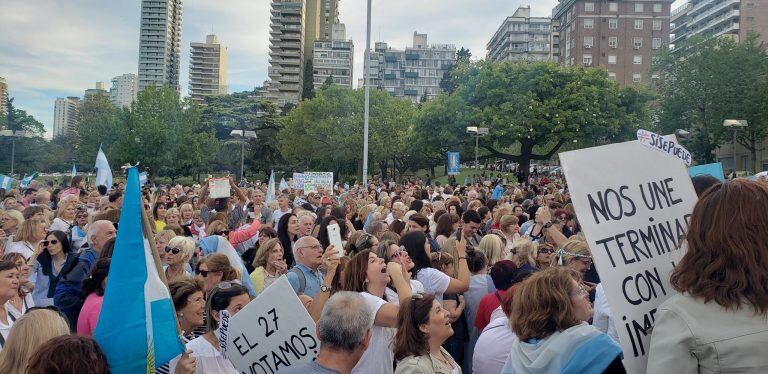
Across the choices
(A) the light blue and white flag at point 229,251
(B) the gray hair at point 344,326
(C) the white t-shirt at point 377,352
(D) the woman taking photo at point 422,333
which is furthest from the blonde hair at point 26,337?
(A) the light blue and white flag at point 229,251

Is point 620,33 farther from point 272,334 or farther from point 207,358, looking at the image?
point 207,358

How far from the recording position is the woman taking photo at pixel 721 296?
2.32 meters

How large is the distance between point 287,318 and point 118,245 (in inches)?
45.4

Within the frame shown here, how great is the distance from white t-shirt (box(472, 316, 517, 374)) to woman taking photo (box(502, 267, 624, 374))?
95 centimetres

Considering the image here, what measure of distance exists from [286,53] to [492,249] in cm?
13423

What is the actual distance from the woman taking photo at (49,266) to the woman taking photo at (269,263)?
6.50 feet

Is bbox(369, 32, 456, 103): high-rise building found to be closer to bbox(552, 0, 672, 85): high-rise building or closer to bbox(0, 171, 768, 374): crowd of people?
bbox(552, 0, 672, 85): high-rise building

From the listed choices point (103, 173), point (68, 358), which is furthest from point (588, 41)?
point (68, 358)

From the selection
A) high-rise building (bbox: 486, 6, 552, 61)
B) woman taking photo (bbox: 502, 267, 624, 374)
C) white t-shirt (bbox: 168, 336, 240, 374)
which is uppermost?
high-rise building (bbox: 486, 6, 552, 61)

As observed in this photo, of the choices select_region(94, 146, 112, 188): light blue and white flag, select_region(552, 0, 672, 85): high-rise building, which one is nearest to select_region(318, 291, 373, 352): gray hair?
select_region(94, 146, 112, 188): light blue and white flag

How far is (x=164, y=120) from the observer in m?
54.6

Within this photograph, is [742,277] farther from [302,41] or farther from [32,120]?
[302,41]

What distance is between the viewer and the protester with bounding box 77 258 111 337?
189 inches

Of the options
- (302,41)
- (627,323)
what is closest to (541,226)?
(627,323)
